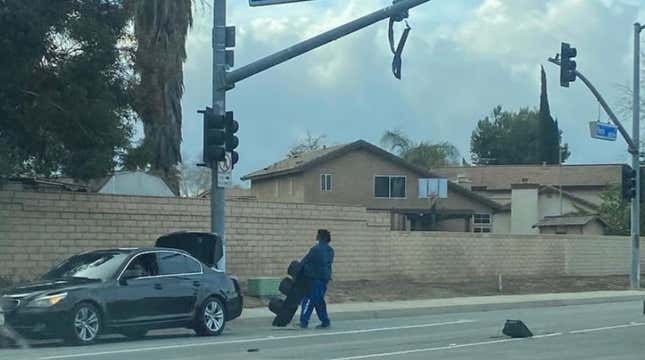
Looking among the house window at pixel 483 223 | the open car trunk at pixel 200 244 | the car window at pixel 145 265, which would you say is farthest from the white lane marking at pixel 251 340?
the house window at pixel 483 223

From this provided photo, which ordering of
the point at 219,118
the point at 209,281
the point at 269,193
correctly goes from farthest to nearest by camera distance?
the point at 269,193 < the point at 219,118 < the point at 209,281

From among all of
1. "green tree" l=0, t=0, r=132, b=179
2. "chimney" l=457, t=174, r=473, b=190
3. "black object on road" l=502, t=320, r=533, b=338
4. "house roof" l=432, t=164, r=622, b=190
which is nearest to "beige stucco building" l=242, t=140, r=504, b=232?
"chimney" l=457, t=174, r=473, b=190

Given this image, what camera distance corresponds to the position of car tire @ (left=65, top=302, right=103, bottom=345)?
1805 cm

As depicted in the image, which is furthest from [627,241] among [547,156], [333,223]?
[547,156]

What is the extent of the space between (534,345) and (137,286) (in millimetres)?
6491

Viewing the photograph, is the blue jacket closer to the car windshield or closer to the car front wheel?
the car windshield

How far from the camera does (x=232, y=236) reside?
31.6 metres

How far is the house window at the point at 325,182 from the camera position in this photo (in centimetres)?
6306

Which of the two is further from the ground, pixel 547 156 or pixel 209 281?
pixel 547 156

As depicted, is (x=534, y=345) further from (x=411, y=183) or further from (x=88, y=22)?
(x=411, y=183)

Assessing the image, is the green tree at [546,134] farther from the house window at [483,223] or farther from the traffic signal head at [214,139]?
the traffic signal head at [214,139]

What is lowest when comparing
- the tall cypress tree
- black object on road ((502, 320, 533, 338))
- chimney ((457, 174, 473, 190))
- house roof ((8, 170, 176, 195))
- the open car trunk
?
black object on road ((502, 320, 533, 338))

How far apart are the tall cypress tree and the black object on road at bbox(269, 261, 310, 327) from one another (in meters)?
71.1

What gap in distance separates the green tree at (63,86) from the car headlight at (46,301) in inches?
227
